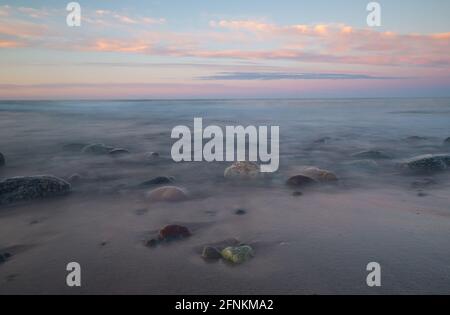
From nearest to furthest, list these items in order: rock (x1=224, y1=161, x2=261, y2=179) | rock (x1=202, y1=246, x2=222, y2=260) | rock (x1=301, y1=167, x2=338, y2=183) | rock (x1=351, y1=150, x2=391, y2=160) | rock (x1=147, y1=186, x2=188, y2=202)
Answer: rock (x1=202, y1=246, x2=222, y2=260), rock (x1=147, y1=186, x2=188, y2=202), rock (x1=301, y1=167, x2=338, y2=183), rock (x1=224, y1=161, x2=261, y2=179), rock (x1=351, y1=150, x2=391, y2=160)

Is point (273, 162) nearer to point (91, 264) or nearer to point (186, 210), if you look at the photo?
point (186, 210)

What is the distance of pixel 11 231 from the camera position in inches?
196

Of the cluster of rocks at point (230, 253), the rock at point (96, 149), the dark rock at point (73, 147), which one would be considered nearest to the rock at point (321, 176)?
the cluster of rocks at point (230, 253)

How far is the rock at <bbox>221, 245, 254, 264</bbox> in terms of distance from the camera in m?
4.05

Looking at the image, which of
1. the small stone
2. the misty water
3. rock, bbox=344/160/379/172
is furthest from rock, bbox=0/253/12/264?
rock, bbox=344/160/379/172

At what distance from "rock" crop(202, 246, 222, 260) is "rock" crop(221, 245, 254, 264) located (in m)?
0.06

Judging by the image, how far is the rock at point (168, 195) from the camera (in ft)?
20.8

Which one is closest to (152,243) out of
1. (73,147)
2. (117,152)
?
(117,152)

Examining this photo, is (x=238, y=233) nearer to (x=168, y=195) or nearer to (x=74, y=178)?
(x=168, y=195)

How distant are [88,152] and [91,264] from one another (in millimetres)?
7847

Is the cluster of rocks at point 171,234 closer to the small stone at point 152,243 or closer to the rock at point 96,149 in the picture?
the small stone at point 152,243

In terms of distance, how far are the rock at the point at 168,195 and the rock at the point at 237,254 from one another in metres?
2.33

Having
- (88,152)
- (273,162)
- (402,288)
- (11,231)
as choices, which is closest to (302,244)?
(402,288)

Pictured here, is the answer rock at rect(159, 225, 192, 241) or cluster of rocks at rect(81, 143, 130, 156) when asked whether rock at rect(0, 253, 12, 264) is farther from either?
cluster of rocks at rect(81, 143, 130, 156)
